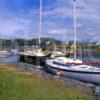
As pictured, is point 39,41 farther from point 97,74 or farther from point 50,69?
point 97,74

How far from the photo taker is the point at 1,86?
17.6 m

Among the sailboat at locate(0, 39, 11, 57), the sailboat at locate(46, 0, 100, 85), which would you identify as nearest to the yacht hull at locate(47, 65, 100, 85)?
the sailboat at locate(46, 0, 100, 85)

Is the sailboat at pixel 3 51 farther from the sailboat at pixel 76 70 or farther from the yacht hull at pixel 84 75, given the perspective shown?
the yacht hull at pixel 84 75

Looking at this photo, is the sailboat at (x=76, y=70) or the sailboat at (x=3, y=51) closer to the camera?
the sailboat at (x=76, y=70)

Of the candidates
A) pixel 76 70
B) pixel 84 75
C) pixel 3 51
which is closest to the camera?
pixel 84 75

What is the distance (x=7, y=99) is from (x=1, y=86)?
2625 millimetres

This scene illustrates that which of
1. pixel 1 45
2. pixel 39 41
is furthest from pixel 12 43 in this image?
pixel 39 41

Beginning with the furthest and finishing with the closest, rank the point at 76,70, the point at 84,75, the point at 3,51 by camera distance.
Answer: the point at 3,51, the point at 76,70, the point at 84,75

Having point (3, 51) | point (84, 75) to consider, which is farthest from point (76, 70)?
point (3, 51)

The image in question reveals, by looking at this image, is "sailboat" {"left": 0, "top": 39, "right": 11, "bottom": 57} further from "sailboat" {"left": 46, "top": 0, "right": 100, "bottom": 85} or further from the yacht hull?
the yacht hull

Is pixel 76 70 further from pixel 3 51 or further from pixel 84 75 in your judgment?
pixel 3 51

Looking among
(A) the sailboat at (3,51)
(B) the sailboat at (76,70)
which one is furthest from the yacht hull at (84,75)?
(A) the sailboat at (3,51)

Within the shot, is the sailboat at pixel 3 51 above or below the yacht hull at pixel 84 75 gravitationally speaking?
above

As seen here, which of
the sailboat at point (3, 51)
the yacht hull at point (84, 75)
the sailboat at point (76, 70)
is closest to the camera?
the yacht hull at point (84, 75)
